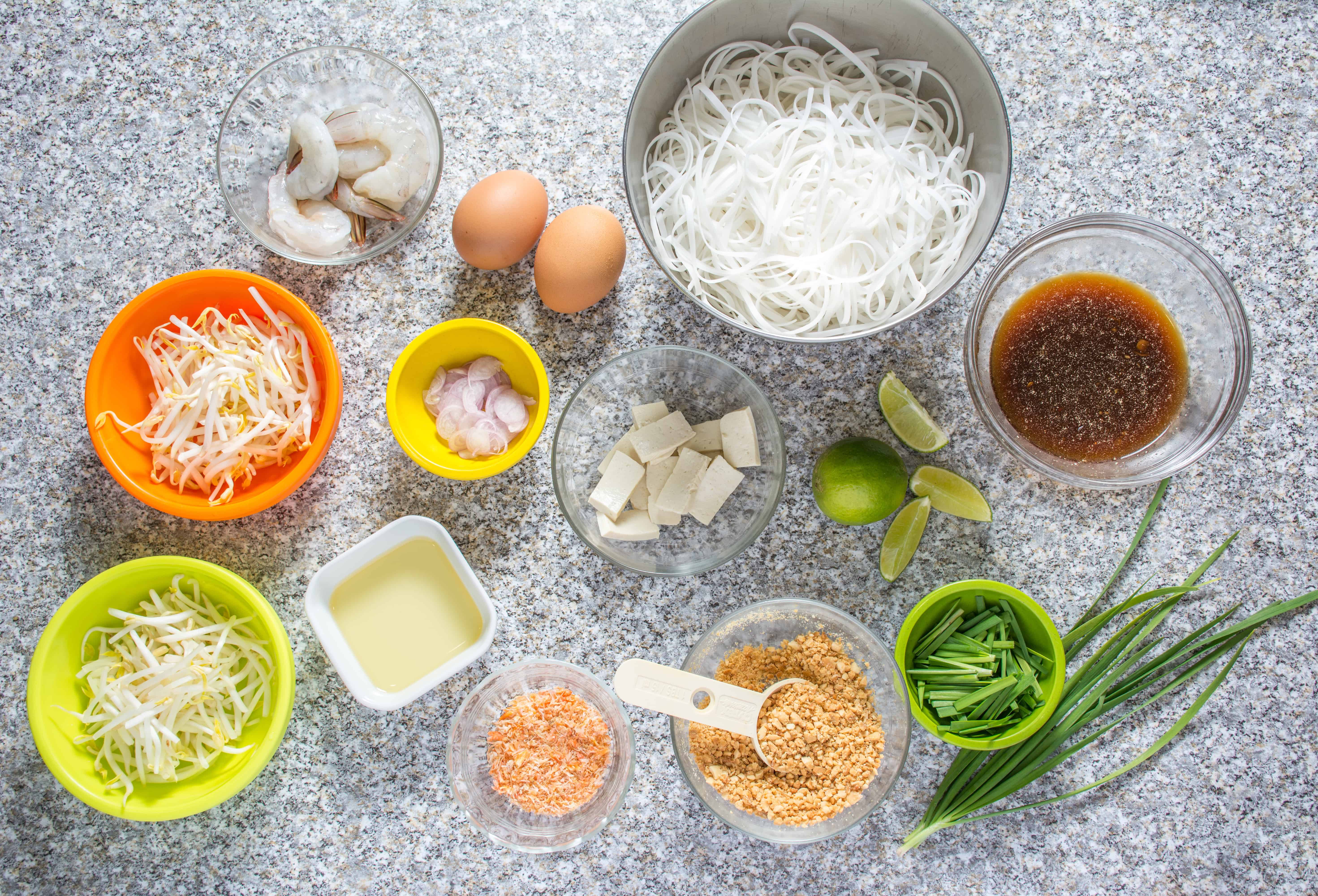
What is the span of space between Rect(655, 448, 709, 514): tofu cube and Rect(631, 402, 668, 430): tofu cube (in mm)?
77

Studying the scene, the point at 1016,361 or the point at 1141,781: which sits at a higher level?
the point at 1016,361

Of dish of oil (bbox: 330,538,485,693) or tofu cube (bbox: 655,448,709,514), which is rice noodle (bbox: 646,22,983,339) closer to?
tofu cube (bbox: 655,448,709,514)

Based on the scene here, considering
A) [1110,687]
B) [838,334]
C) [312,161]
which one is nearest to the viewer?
[838,334]

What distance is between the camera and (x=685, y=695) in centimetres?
133

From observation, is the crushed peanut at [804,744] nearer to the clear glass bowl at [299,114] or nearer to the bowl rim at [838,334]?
the bowl rim at [838,334]

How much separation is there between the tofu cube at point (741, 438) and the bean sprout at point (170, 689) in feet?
2.94

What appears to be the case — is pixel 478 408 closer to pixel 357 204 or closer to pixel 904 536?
pixel 357 204

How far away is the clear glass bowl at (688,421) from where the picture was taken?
137cm

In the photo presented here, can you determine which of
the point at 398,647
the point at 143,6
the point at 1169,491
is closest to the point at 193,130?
the point at 143,6

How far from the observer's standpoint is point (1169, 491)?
1.44 m

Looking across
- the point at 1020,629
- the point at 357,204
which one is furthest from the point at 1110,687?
the point at 357,204

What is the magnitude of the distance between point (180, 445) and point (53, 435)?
1.26 ft

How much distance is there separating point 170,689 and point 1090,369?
1.65m

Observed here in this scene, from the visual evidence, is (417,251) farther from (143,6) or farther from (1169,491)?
(1169,491)
